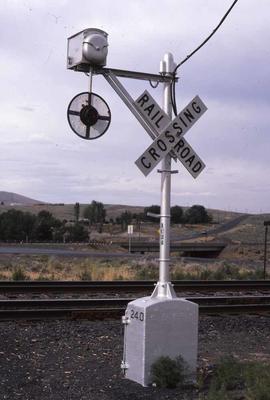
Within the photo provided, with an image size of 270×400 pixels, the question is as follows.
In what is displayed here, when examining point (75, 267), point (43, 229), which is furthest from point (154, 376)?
point (43, 229)

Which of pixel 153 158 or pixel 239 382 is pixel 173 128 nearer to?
pixel 153 158

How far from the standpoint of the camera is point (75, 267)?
29484 mm

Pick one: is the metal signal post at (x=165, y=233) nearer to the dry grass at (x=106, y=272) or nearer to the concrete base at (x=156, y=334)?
the concrete base at (x=156, y=334)

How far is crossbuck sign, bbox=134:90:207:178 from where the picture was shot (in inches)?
302

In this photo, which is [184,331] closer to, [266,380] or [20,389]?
[266,380]

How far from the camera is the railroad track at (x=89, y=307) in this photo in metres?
12.3

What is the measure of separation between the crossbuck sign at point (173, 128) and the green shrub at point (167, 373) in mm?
2147

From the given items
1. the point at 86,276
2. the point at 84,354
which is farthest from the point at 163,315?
the point at 86,276

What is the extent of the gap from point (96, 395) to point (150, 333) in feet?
2.86

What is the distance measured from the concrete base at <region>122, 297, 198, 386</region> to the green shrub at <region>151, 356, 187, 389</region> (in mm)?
82

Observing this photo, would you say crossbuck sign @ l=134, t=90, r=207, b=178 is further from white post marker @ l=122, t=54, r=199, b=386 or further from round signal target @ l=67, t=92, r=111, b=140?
round signal target @ l=67, t=92, r=111, b=140

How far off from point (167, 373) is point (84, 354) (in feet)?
7.98

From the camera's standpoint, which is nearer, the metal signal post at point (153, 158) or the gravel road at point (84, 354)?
the gravel road at point (84, 354)

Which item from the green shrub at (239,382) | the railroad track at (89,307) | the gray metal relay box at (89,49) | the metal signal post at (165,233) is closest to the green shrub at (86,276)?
the railroad track at (89,307)
